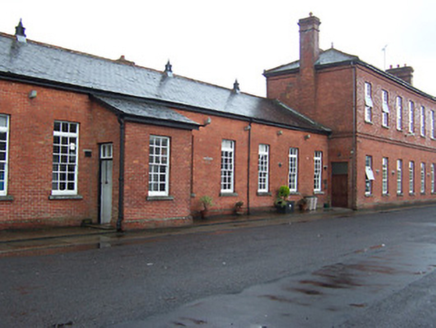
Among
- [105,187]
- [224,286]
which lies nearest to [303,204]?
[105,187]

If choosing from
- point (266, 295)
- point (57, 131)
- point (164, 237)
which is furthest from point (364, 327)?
point (57, 131)

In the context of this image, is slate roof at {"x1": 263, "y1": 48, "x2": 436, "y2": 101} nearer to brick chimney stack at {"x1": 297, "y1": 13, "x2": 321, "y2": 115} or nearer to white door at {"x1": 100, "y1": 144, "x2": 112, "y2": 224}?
brick chimney stack at {"x1": 297, "y1": 13, "x2": 321, "y2": 115}

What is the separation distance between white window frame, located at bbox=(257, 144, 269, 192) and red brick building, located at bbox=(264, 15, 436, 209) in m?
6.79

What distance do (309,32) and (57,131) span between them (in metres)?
20.5

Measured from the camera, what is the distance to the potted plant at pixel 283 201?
2297 cm

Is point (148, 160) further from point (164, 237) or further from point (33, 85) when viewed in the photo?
point (33, 85)

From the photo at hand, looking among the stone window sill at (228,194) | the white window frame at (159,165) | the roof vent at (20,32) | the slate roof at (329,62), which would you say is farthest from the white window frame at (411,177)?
the roof vent at (20,32)

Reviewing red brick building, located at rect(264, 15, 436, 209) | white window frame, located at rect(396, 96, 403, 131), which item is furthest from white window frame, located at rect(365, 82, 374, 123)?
white window frame, located at rect(396, 96, 403, 131)

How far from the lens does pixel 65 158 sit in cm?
1513

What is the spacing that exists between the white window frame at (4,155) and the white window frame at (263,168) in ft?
42.1

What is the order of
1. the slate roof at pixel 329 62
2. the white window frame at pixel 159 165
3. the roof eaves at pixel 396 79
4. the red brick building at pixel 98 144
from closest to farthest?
the red brick building at pixel 98 144 < the white window frame at pixel 159 165 < the slate roof at pixel 329 62 < the roof eaves at pixel 396 79

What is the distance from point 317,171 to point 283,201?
5513 millimetres

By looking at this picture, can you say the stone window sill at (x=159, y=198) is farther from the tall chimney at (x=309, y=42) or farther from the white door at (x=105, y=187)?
the tall chimney at (x=309, y=42)

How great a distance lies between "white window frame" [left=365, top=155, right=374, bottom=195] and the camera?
2880 centimetres
